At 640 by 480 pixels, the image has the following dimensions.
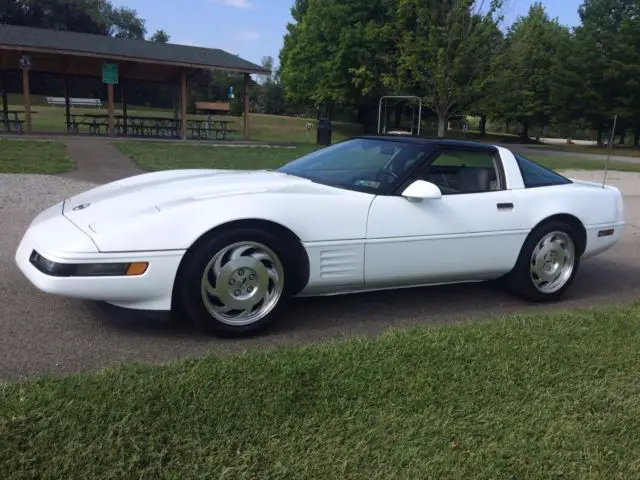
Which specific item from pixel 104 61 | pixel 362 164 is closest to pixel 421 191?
pixel 362 164

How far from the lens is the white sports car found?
3.40 meters

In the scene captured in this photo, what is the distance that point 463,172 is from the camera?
182 inches

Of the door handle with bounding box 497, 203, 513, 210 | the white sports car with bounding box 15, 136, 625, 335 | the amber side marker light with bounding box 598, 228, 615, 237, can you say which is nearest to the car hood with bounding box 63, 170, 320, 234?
the white sports car with bounding box 15, 136, 625, 335

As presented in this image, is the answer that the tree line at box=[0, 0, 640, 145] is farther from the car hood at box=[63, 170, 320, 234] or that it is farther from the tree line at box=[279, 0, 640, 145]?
the car hood at box=[63, 170, 320, 234]

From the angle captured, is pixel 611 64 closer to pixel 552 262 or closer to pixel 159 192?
pixel 552 262

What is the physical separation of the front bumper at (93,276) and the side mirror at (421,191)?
1583 millimetres

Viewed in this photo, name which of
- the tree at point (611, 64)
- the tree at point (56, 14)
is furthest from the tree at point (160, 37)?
the tree at point (611, 64)

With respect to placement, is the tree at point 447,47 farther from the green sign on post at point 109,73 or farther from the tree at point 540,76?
the tree at point 540,76

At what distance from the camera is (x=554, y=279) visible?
15.9 feet

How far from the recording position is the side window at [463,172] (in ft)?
14.5

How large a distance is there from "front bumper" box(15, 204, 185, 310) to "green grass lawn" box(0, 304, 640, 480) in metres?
0.56

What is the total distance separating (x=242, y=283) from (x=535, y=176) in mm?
2654

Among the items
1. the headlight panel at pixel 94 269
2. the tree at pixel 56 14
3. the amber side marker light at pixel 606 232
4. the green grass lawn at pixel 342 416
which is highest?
the tree at pixel 56 14

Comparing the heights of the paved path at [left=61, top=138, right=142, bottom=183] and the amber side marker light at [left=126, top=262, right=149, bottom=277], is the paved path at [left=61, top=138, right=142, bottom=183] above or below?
below
